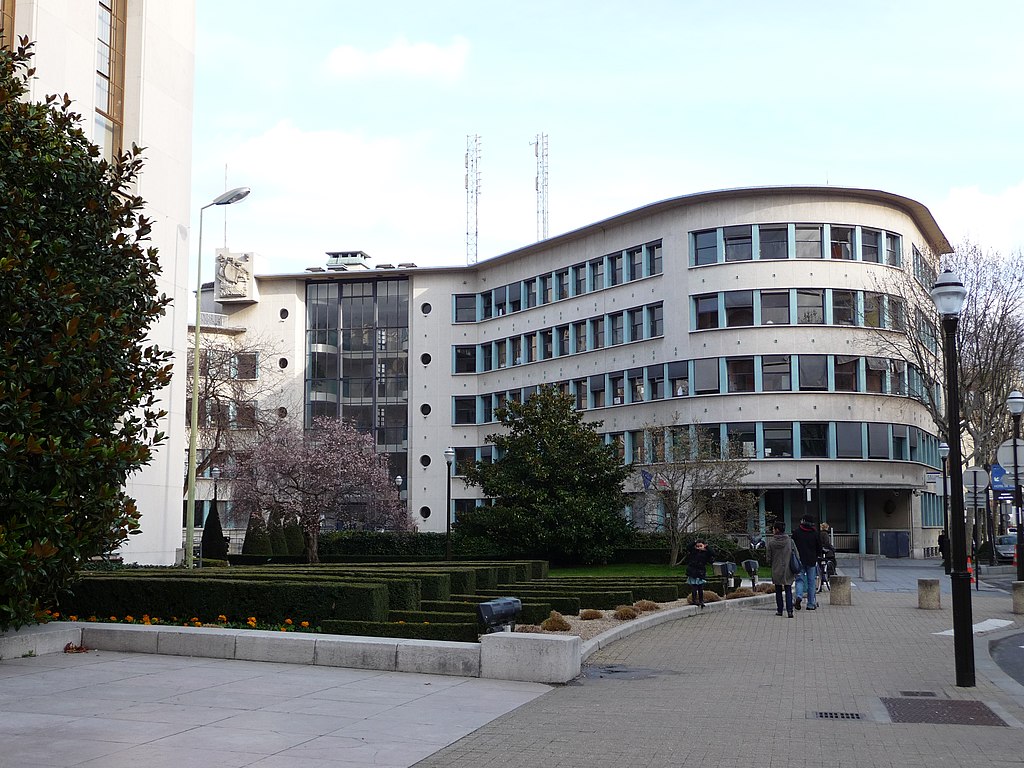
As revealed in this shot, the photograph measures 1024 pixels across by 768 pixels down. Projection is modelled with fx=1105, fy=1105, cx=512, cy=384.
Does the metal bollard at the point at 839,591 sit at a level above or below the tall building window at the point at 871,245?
below

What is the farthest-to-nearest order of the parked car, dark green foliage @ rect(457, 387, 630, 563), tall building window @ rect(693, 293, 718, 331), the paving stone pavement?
tall building window @ rect(693, 293, 718, 331)
the parked car
dark green foliage @ rect(457, 387, 630, 563)
the paving stone pavement

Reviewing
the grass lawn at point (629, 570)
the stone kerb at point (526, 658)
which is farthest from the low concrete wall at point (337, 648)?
the grass lawn at point (629, 570)

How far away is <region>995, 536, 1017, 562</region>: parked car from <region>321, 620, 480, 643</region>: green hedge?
38.6 m

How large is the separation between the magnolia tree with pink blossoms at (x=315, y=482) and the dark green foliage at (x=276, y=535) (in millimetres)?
396

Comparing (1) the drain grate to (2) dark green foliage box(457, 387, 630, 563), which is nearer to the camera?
(1) the drain grate

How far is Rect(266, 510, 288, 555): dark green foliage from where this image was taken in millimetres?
52375

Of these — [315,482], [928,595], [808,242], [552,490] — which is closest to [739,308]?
[808,242]

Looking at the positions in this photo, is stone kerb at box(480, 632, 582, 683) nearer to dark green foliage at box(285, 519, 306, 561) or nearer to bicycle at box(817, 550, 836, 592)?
bicycle at box(817, 550, 836, 592)

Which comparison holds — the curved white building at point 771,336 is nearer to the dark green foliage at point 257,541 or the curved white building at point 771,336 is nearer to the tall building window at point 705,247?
the tall building window at point 705,247

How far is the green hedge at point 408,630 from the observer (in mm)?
14531

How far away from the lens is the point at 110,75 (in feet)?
90.4

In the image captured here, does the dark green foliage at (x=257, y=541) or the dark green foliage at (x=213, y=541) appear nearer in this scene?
the dark green foliage at (x=213, y=541)

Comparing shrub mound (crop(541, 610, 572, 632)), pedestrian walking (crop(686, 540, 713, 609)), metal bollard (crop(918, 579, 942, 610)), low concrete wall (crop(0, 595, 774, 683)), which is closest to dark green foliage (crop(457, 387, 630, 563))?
metal bollard (crop(918, 579, 942, 610))

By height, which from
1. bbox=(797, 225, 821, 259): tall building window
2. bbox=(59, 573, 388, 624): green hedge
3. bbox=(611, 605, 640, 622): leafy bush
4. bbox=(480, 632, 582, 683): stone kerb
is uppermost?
bbox=(797, 225, 821, 259): tall building window
